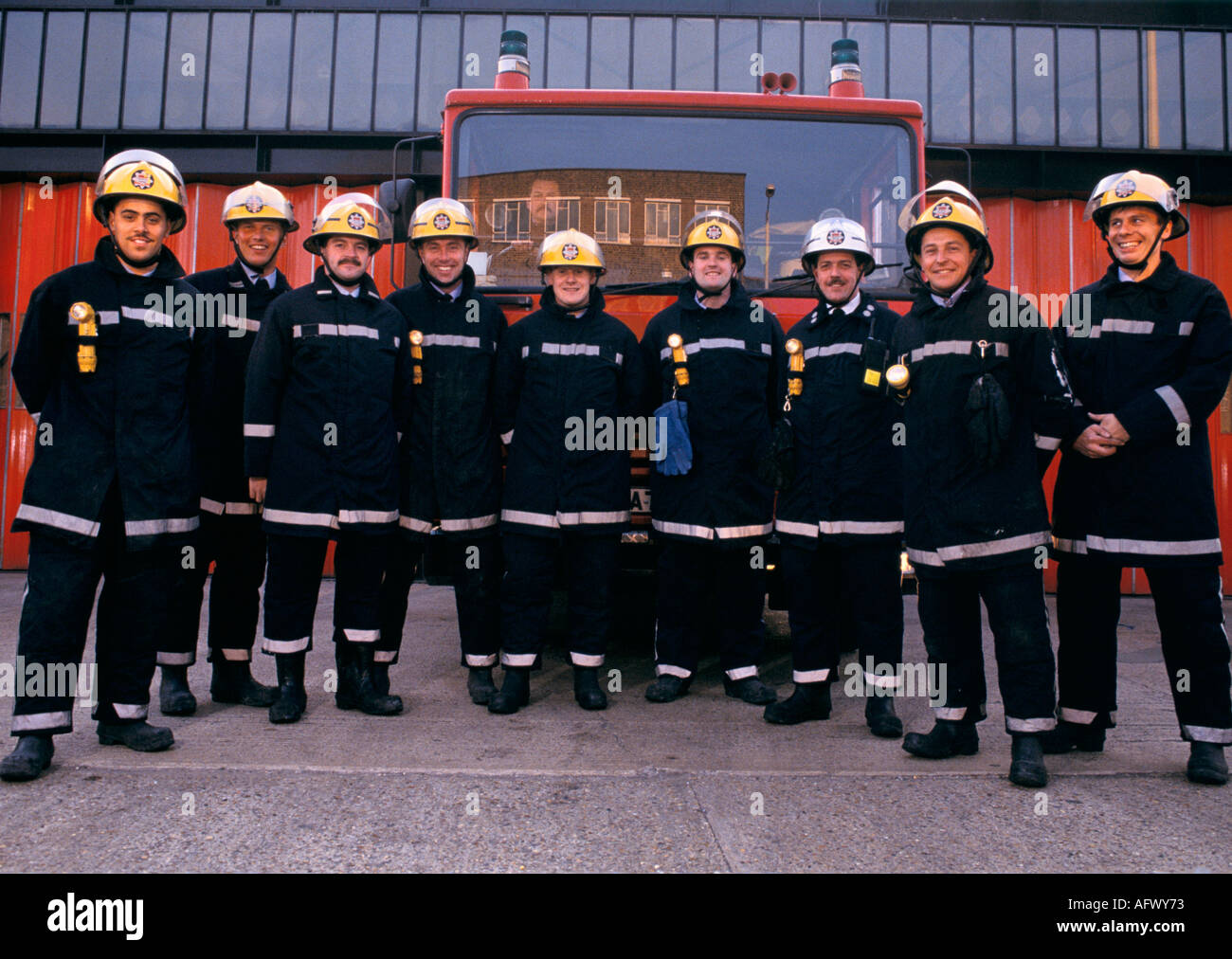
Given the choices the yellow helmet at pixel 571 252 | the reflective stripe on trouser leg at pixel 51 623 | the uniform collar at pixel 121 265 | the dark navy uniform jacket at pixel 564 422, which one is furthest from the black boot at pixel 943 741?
the uniform collar at pixel 121 265

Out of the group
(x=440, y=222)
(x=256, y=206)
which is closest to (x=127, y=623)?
(x=256, y=206)

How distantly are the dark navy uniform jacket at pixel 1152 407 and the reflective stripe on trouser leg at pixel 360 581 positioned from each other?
9.31 feet

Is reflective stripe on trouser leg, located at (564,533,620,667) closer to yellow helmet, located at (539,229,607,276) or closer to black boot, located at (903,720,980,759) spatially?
yellow helmet, located at (539,229,607,276)

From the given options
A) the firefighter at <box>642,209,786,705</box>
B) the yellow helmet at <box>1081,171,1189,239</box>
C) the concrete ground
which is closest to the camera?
the concrete ground

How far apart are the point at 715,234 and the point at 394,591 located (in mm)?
2232

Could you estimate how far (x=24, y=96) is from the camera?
10367 mm

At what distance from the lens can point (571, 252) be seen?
156 inches

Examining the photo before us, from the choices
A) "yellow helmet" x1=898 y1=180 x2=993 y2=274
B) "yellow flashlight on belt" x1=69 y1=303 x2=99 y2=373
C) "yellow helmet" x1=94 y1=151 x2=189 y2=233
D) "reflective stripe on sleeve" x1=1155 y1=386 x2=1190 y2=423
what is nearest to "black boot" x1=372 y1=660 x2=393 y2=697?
"yellow flashlight on belt" x1=69 y1=303 x2=99 y2=373

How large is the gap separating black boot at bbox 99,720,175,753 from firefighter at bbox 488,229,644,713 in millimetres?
1339

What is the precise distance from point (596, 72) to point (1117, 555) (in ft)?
31.1

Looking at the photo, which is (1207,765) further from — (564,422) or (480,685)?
(480,685)

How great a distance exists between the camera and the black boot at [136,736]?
328cm

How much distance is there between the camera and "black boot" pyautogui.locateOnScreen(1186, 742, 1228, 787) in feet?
9.90
